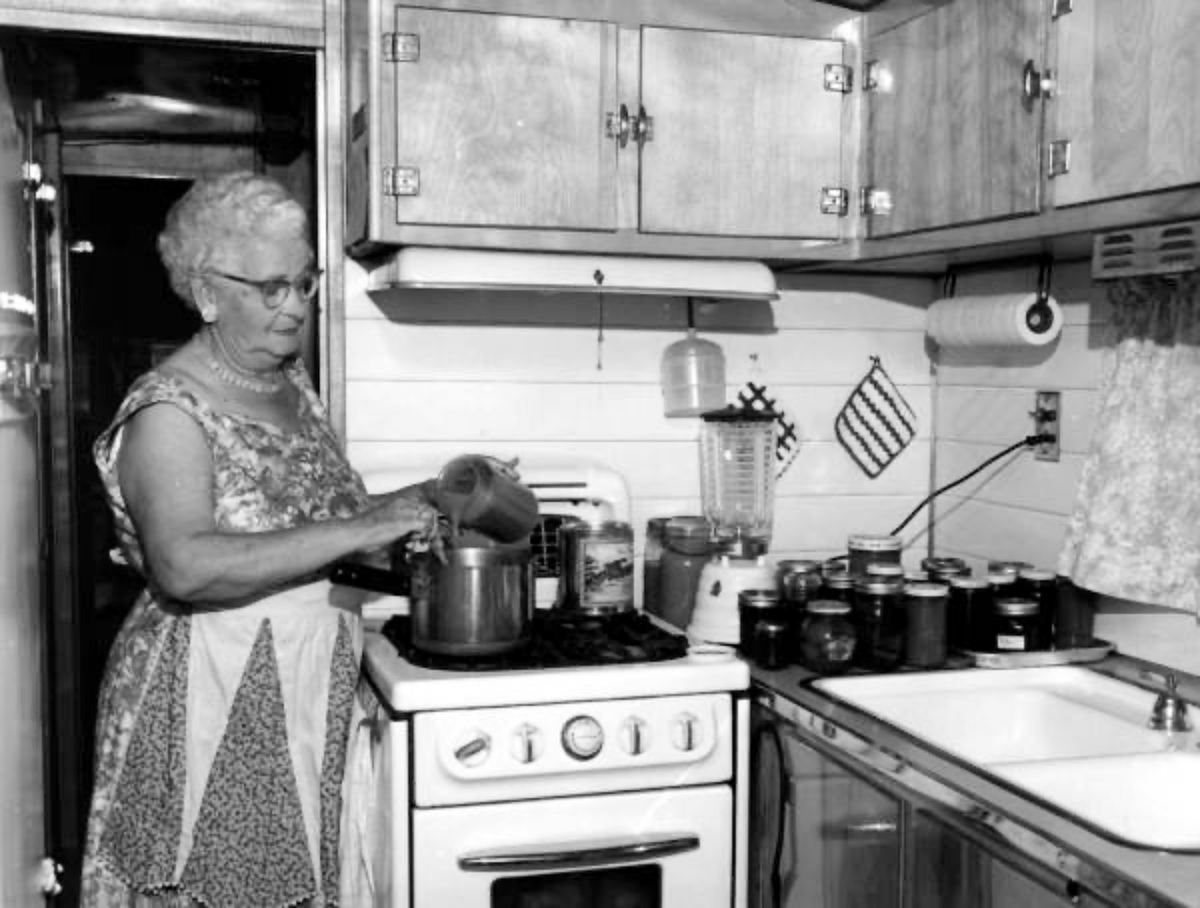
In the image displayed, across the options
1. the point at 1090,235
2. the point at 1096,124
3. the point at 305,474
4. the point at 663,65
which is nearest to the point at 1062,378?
the point at 1090,235

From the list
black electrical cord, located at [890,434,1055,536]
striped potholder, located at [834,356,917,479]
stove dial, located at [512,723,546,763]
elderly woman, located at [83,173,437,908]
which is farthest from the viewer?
striped potholder, located at [834,356,917,479]

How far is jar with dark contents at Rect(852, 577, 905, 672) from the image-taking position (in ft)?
8.21

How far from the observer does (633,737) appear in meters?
2.35

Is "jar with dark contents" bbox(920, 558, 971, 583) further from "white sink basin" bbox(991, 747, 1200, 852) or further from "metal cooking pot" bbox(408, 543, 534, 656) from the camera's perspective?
"metal cooking pot" bbox(408, 543, 534, 656)

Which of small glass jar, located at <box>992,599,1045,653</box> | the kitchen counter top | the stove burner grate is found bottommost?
the kitchen counter top

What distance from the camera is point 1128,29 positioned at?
6.39 ft

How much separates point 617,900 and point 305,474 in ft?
2.98

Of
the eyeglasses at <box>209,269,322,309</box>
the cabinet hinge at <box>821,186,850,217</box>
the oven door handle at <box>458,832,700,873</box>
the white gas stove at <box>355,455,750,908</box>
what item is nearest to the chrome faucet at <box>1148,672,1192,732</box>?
the white gas stove at <box>355,455,750,908</box>

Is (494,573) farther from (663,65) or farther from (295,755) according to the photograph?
(663,65)

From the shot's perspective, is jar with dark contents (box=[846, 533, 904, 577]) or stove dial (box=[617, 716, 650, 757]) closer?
stove dial (box=[617, 716, 650, 757])

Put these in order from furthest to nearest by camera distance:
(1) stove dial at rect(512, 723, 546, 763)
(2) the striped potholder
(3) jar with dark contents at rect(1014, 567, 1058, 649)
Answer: (2) the striped potholder < (3) jar with dark contents at rect(1014, 567, 1058, 649) < (1) stove dial at rect(512, 723, 546, 763)

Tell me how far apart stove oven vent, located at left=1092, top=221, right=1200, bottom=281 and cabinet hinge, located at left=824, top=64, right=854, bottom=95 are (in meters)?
0.80

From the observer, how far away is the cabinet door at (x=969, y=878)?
162 cm

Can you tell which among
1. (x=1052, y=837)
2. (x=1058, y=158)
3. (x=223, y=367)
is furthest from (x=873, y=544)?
(x=223, y=367)
